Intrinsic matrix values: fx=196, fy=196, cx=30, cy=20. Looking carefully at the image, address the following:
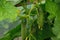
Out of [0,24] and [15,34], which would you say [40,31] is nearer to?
Result: [15,34]

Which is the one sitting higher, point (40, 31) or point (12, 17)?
point (12, 17)

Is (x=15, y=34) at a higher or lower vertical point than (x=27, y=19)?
lower

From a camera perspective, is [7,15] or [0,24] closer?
[7,15]

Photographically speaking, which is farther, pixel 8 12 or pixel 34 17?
pixel 34 17

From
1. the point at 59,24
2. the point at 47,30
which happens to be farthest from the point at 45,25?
the point at 59,24

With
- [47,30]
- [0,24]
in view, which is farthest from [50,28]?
[0,24]

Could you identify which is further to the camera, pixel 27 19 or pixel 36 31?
pixel 36 31

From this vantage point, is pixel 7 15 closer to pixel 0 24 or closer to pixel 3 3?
pixel 3 3

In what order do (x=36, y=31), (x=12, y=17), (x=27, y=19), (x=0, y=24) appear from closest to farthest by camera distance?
(x=12, y=17)
(x=27, y=19)
(x=36, y=31)
(x=0, y=24)

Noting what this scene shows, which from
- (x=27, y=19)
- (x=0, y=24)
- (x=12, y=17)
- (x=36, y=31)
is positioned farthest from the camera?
(x=0, y=24)
